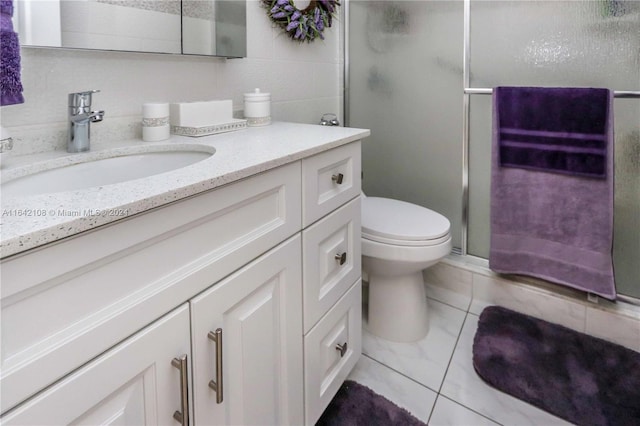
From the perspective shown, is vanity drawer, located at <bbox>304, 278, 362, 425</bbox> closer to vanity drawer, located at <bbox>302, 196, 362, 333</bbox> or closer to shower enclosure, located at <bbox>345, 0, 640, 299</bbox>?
vanity drawer, located at <bbox>302, 196, 362, 333</bbox>

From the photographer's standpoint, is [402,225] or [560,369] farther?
[402,225]

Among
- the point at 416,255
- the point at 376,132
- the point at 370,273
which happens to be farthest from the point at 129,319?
the point at 376,132

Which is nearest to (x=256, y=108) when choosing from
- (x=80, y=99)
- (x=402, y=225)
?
(x=80, y=99)

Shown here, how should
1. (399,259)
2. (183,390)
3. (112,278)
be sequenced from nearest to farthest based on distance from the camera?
(112,278) < (183,390) < (399,259)

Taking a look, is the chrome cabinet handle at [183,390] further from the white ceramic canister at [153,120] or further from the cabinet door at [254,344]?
the white ceramic canister at [153,120]

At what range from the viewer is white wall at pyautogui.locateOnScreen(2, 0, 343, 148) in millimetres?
936

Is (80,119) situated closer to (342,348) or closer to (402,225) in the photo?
(342,348)

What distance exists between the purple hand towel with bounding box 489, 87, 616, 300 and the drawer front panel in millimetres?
1242

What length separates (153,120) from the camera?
1.10 metres

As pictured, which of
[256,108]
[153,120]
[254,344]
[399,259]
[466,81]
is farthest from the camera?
[466,81]

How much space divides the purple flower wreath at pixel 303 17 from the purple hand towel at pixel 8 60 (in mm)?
964

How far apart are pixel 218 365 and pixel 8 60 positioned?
664mm

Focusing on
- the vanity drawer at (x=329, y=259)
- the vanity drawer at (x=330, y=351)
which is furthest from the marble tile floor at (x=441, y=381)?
the vanity drawer at (x=329, y=259)

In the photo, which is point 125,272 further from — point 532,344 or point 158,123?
point 532,344
